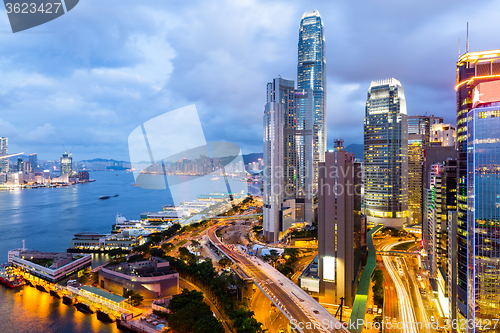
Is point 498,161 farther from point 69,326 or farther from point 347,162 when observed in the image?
point 69,326

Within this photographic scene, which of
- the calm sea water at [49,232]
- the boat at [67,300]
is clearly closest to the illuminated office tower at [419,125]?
the calm sea water at [49,232]

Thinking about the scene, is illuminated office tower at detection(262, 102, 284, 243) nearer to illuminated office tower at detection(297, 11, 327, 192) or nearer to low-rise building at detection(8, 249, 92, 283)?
low-rise building at detection(8, 249, 92, 283)

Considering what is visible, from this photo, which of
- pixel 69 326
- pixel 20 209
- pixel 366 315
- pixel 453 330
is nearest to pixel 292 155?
pixel 366 315

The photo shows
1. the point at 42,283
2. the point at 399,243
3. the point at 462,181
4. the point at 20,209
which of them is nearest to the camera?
the point at 462,181

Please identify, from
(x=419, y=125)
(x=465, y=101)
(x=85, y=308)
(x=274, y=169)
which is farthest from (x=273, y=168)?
(x=419, y=125)

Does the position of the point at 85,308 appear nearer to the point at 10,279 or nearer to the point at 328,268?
the point at 10,279

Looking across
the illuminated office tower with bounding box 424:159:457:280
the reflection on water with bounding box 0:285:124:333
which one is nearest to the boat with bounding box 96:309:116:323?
the reflection on water with bounding box 0:285:124:333

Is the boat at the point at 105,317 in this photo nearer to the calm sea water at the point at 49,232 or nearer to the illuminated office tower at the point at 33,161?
the calm sea water at the point at 49,232
